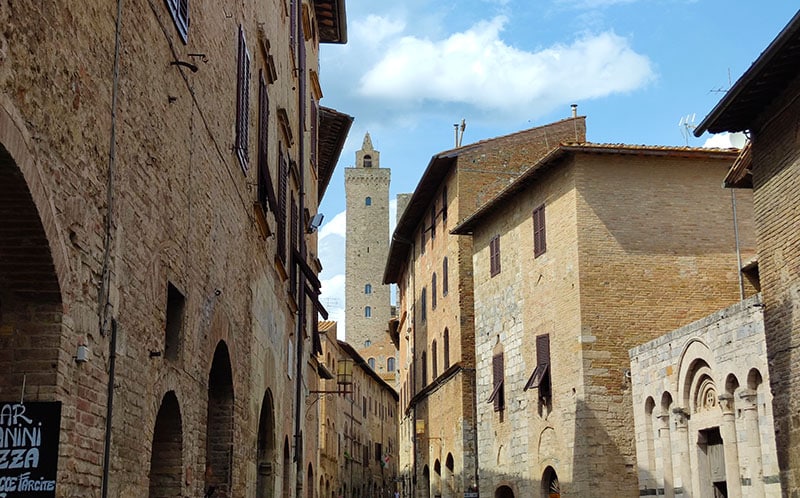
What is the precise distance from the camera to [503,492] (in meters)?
26.3

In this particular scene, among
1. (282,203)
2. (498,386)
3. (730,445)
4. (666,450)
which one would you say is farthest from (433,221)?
(730,445)

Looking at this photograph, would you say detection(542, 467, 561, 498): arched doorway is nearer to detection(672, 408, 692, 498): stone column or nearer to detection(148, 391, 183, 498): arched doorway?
detection(672, 408, 692, 498): stone column

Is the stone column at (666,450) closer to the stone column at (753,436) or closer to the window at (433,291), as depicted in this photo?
the stone column at (753,436)

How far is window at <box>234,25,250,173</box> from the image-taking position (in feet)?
37.5

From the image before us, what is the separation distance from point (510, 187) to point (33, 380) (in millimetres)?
20081

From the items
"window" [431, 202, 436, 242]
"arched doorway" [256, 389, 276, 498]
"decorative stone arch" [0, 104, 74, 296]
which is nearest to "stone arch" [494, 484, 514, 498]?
"window" [431, 202, 436, 242]

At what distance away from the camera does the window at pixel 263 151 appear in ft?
44.1

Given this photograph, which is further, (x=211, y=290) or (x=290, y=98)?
(x=290, y=98)

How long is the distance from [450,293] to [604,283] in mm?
9540

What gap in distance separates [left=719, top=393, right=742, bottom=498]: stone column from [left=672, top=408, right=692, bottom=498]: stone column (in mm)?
1454

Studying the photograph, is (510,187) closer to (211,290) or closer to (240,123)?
(240,123)

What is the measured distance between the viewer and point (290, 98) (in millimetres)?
18297

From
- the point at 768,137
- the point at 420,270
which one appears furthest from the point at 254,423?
the point at 420,270

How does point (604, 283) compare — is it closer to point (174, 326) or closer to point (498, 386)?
point (498, 386)
